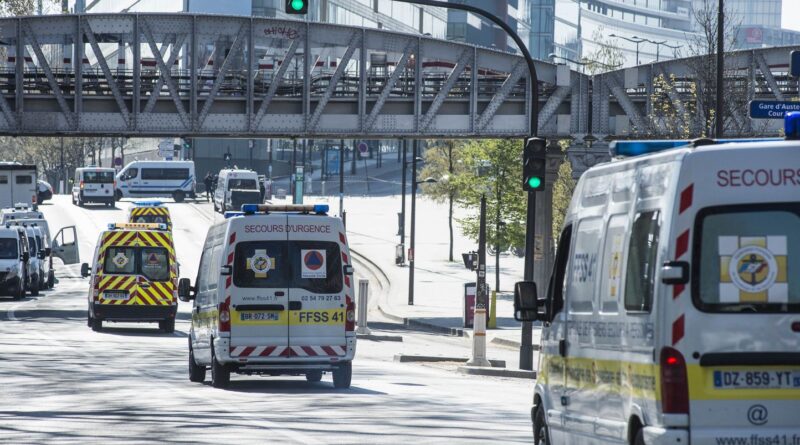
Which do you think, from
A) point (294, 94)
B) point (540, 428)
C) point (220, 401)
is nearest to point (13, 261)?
point (294, 94)

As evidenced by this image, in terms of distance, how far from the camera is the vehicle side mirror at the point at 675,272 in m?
8.70

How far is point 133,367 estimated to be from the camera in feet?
82.2

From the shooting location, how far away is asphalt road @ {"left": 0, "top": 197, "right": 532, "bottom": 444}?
1470 centimetres

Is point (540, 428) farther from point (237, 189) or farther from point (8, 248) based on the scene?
point (237, 189)

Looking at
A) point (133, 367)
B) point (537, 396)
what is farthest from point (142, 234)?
point (537, 396)

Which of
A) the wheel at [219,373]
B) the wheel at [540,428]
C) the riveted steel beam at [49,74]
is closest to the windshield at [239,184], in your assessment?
the riveted steel beam at [49,74]

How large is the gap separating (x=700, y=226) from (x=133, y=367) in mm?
17368

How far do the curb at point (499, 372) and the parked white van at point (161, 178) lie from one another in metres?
79.4

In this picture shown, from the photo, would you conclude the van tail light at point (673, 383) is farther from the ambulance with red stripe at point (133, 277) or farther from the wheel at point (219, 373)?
the ambulance with red stripe at point (133, 277)

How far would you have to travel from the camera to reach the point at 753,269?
8.84m

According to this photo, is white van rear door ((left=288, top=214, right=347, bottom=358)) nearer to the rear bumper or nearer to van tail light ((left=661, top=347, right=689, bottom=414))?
van tail light ((left=661, top=347, right=689, bottom=414))

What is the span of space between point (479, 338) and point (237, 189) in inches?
2532

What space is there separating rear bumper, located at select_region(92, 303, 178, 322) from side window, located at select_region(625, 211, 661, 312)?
90.1 feet

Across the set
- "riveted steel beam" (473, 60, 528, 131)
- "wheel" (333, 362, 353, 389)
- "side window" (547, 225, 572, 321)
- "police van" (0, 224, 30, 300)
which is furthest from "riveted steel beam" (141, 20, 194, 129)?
"side window" (547, 225, 572, 321)
